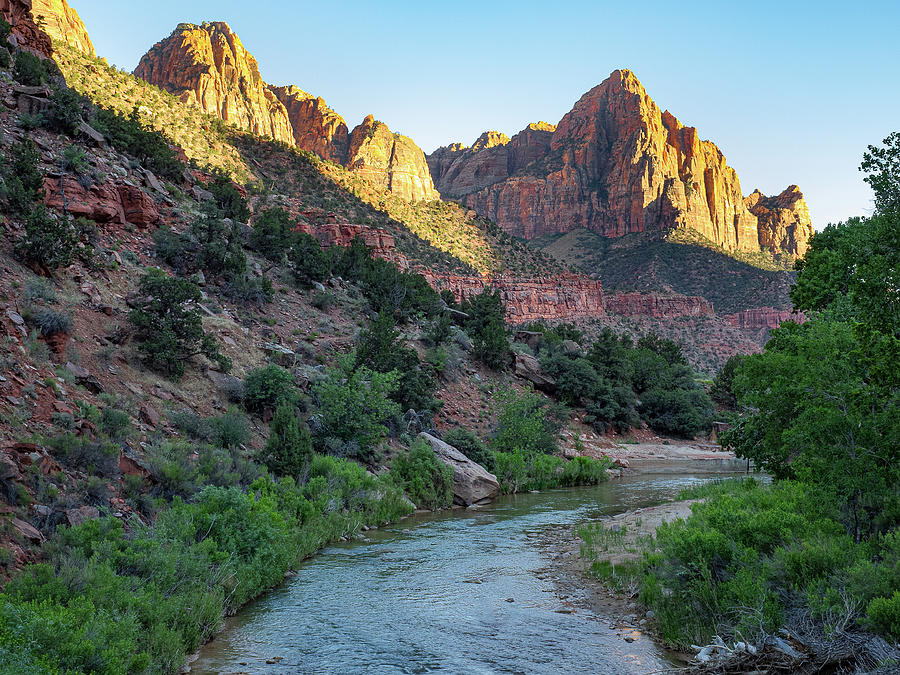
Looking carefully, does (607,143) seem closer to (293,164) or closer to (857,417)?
(293,164)

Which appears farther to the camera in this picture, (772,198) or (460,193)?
(460,193)

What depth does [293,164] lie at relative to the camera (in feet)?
215

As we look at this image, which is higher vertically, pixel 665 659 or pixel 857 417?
pixel 857 417

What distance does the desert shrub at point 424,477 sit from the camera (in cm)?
1956

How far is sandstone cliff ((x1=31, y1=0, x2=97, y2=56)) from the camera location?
5278 centimetres

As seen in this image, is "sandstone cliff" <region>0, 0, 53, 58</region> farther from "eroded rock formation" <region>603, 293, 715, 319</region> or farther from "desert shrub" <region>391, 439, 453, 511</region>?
"eroded rock formation" <region>603, 293, 715, 319</region>

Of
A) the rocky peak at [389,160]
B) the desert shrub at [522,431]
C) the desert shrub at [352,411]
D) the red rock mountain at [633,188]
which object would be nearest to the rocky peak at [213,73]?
the rocky peak at [389,160]

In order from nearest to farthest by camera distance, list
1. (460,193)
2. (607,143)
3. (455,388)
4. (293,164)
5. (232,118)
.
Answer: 1. (455,388)
2. (293,164)
3. (232,118)
4. (607,143)
5. (460,193)

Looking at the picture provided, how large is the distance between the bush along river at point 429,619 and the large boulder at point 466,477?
219 inches

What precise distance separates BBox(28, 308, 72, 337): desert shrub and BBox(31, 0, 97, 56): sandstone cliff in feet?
170

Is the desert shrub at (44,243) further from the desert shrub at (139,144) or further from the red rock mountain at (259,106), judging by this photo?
the red rock mountain at (259,106)

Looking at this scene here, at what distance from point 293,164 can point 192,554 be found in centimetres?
6305

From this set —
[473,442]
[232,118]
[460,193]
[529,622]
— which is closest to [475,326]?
[473,442]

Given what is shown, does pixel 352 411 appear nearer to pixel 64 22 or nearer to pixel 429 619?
pixel 429 619
